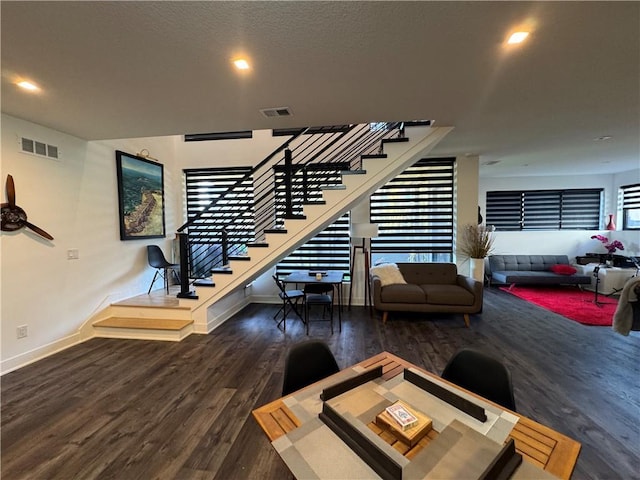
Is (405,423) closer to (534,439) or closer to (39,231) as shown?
(534,439)

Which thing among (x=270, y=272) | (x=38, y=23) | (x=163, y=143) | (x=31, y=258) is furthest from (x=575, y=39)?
(x=163, y=143)

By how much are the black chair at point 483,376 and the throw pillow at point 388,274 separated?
2944 millimetres

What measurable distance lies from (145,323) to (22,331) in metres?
1.19

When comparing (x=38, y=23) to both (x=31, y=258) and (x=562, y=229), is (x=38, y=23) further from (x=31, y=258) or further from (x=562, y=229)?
(x=562, y=229)

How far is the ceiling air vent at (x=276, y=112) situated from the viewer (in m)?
2.97

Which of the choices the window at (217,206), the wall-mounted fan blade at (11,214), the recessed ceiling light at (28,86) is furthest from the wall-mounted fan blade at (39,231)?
the window at (217,206)

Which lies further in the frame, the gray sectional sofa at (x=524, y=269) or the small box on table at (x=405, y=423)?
the gray sectional sofa at (x=524, y=269)

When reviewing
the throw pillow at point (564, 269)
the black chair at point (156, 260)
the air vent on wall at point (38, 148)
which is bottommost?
the throw pillow at point (564, 269)

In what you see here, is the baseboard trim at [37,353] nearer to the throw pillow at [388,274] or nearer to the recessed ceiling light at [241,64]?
the recessed ceiling light at [241,64]

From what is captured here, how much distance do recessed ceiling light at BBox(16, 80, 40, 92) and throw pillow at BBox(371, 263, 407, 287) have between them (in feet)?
14.8

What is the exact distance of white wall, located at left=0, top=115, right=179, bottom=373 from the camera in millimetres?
3100

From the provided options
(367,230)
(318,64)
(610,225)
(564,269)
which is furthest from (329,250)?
(610,225)

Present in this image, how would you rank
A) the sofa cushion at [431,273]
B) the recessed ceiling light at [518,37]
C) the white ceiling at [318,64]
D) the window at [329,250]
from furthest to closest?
the window at [329,250], the sofa cushion at [431,273], the recessed ceiling light at [518,37], the white ceiling at [318,64]

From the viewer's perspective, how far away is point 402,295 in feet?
14.6
